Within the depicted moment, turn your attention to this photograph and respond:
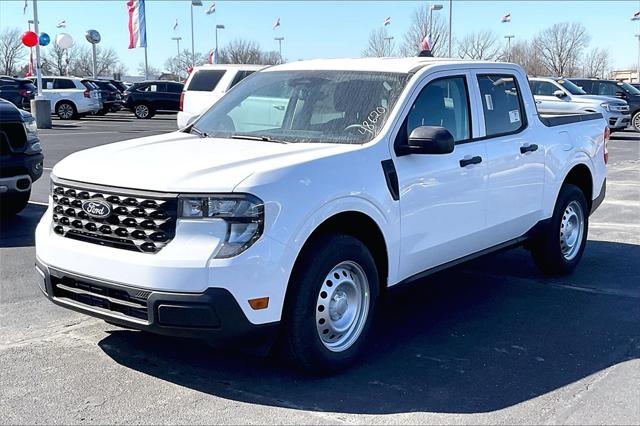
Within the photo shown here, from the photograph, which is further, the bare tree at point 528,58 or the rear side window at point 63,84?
the bare tree at point 528,58

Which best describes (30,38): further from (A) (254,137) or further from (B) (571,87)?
(A) (254,137)

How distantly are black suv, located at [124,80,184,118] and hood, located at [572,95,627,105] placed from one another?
17.9 metres

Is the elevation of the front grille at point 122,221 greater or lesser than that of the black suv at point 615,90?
lesser

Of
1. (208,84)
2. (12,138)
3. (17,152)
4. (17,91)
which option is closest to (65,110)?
(17,91)

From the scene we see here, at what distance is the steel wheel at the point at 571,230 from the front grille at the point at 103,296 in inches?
162

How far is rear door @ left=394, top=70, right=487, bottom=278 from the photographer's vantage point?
15.5ft

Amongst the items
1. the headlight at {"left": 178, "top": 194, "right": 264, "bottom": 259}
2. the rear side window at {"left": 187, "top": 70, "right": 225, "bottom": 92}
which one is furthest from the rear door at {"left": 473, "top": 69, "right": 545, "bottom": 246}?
the rear side window at {"left": 187, "top": 70, "right": 225, "bottom": 92}

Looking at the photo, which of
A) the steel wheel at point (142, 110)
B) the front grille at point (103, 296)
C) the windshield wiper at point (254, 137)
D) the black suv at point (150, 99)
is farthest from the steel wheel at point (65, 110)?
the front grille at point (103, 296)

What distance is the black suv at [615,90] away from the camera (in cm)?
2478

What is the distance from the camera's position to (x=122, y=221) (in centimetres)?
399

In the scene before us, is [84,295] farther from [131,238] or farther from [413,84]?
[413,84]

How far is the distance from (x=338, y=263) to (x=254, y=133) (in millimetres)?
1299

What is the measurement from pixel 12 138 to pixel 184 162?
14.8ft

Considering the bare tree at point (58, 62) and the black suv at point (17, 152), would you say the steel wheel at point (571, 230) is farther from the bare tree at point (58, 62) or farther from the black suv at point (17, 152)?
the bare tree at point (58, 62)
